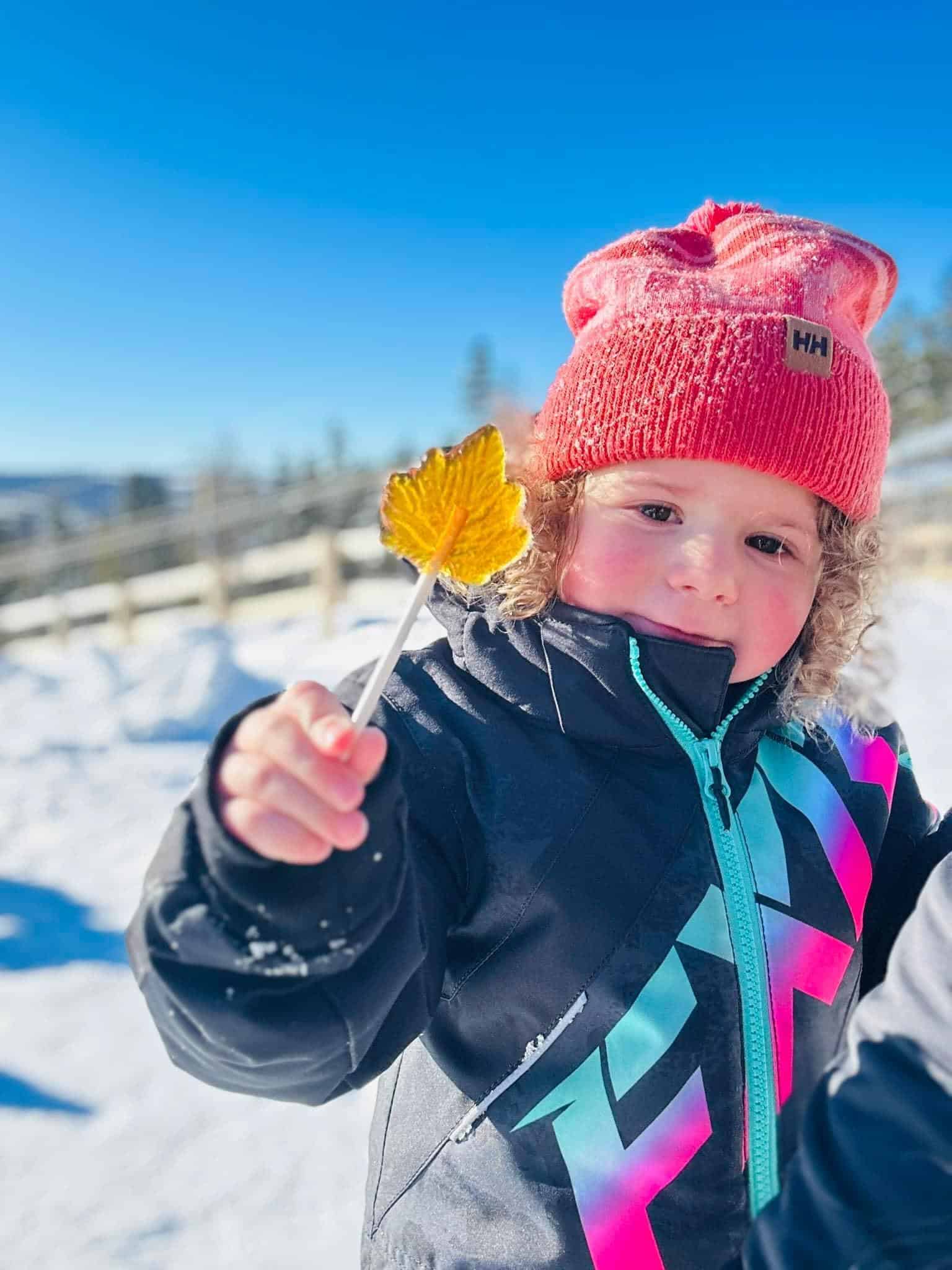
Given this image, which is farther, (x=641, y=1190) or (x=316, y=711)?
(x=641, y=1190)

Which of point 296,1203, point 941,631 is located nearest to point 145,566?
point 941,631

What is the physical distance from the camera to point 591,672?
112cm

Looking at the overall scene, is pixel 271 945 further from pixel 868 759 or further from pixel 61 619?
pixel 61 619

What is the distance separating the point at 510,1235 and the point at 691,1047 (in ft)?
1.01

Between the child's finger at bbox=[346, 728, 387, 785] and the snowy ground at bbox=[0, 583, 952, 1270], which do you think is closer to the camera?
the child's finger at bbox=[346, 728, 387, 785]

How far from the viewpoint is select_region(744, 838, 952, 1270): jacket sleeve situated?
1.90 ft

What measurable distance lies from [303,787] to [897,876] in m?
0.99

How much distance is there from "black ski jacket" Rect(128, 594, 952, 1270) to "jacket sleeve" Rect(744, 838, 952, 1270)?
15.3 inches

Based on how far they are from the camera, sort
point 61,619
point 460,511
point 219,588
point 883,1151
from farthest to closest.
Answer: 1. point 61,619
2. point 219,588
3. point 460,511
4. point 883,1151

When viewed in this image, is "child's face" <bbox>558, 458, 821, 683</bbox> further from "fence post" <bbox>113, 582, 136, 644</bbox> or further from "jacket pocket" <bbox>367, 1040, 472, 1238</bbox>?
"fence post" <bbox>113, 582, 136, 644</bbox>

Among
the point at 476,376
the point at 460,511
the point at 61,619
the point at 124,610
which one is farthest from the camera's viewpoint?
the point at 476,376

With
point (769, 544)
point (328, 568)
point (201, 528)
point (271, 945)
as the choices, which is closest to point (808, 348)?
point (769, 544)

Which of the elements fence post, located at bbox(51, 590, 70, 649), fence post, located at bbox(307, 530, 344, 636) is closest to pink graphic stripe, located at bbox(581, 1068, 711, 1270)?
fence post, located at bbox(307, 530, 344, 636)

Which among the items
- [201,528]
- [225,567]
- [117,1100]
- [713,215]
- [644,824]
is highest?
[713,215]
